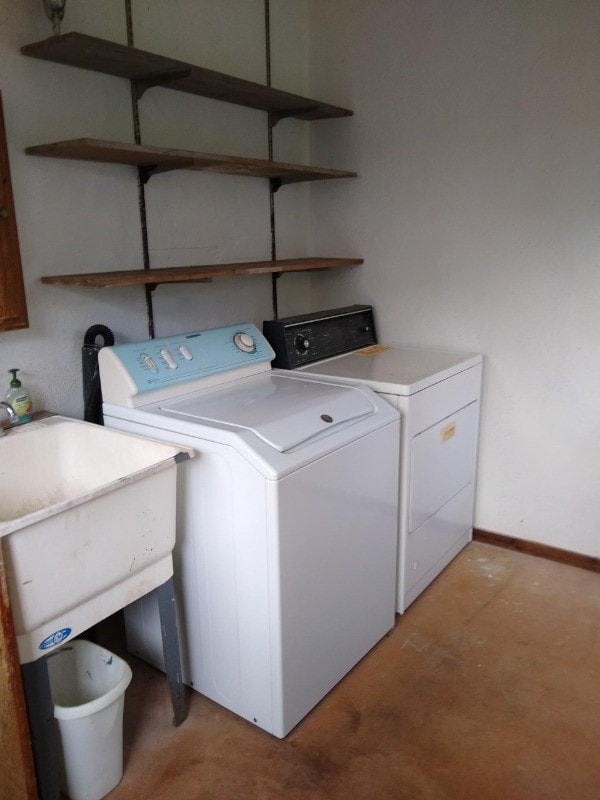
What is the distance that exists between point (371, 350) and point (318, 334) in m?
0.31

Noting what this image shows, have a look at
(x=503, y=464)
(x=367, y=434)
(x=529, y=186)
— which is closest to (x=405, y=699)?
(x=367, y=434)

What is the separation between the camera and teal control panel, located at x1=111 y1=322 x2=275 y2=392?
1980 millimetres

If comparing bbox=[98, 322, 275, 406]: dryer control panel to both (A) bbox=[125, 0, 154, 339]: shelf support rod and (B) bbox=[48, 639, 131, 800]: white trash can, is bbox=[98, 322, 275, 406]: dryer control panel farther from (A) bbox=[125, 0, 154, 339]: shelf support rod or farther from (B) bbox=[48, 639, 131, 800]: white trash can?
(B) bbox=[48, 639, 131, 800]: white trash can

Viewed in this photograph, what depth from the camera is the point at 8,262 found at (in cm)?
181

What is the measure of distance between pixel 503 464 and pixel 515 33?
1769mm

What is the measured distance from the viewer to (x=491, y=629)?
2311 millimetres

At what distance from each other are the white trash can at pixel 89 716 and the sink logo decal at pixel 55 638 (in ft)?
0.66

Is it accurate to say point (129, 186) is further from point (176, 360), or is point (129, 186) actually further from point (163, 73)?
point (176, 360)

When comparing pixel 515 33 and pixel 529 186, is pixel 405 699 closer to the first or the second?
pixel 529 186

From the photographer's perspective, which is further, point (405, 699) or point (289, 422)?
point (405, 699)

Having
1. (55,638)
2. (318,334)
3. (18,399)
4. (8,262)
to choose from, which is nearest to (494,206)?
(318,334)

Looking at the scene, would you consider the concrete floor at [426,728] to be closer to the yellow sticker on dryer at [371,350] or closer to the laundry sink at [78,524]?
the laundry sink at [78,524]

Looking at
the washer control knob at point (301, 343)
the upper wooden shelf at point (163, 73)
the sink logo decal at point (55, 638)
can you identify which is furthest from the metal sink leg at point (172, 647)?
the upper wooden shelf at point (163, 73)

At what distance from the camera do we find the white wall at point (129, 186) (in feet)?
6.23
